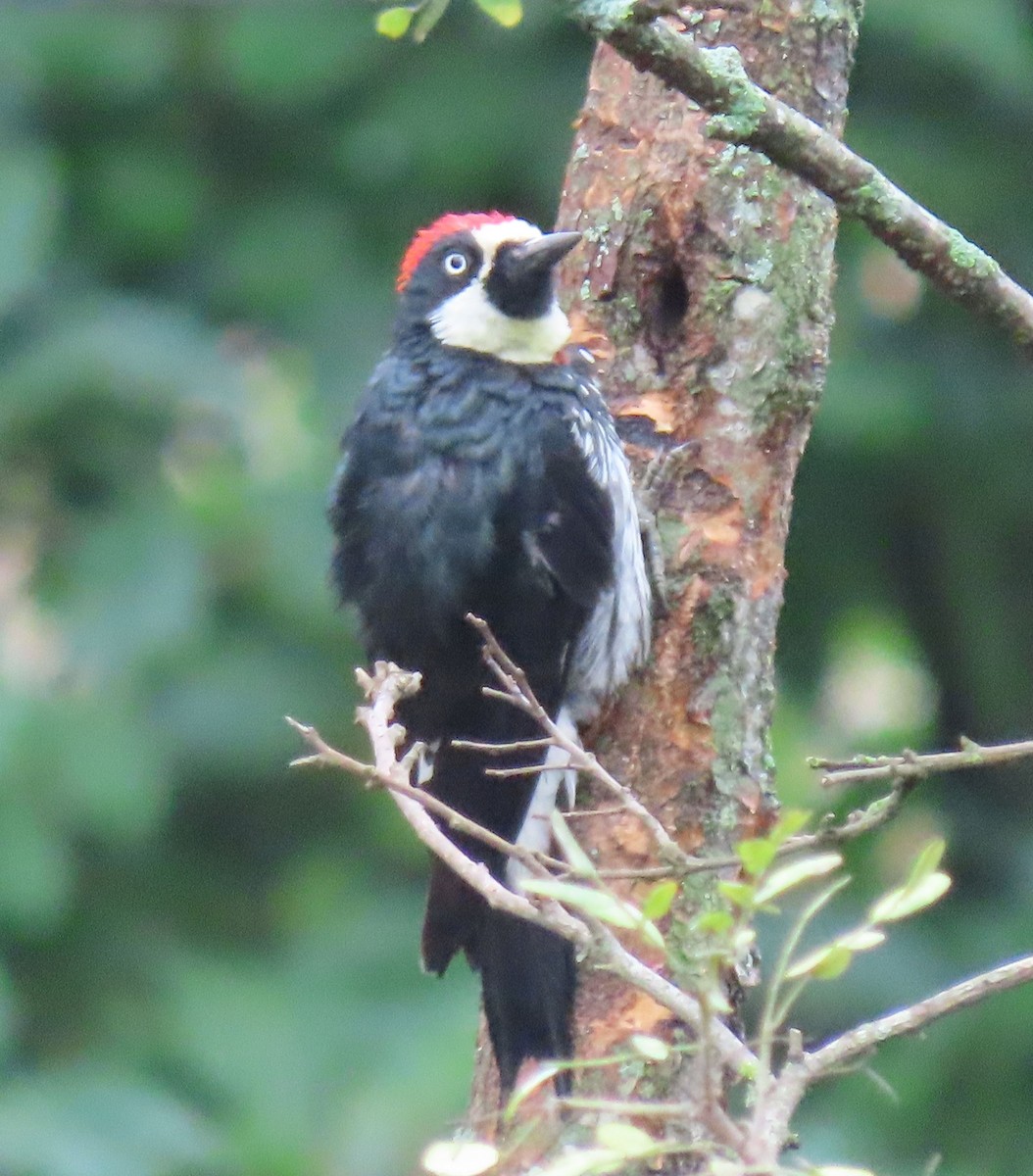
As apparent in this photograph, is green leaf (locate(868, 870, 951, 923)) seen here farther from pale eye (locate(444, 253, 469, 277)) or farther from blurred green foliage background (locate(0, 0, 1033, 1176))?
blurred green foliage background (locate(0, 0, 1033, 1176))

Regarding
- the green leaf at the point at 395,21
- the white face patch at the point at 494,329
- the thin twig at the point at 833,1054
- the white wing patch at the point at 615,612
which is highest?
the white face patch at the point at 494,329

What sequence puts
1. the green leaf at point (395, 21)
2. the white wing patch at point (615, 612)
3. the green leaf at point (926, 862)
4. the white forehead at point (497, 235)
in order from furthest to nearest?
1. the white forehead at point (497, 235)
2. the white wing patch at point (615, 612)
3. the green leaf at point (395, 21)
4. the green leaf at point (926, 862)

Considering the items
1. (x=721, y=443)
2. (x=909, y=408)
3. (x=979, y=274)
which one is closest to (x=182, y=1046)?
(x=909, y=408)

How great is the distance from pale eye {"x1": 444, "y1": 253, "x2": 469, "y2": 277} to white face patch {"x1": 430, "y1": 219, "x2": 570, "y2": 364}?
0.04 metres

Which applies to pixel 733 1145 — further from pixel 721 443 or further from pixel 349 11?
pixel 349 11

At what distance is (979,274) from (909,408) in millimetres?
2918

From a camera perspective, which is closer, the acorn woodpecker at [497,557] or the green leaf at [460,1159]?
the green leaf at [460,1159]

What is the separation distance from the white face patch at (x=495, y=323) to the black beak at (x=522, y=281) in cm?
1

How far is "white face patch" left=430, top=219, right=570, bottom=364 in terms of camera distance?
333 cm

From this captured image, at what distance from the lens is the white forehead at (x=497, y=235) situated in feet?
11.3

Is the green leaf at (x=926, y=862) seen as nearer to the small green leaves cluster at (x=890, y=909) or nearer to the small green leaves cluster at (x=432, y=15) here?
the small green leaves cluster at (x=890, y=909)

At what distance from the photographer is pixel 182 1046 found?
5.21 metres

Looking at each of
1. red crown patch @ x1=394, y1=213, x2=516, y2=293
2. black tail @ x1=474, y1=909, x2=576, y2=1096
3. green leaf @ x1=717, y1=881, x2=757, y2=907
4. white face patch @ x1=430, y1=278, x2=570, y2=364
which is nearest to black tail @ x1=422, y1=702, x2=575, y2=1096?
black tail @ x1=474, y1=909, x2=576, y2=1096

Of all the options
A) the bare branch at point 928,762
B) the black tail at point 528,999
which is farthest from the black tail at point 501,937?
the bare branch at point 928,762
